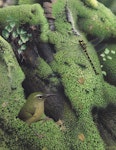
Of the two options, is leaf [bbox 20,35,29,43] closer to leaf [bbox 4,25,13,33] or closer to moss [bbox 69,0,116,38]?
leaf [bbox 4,25,13,33]

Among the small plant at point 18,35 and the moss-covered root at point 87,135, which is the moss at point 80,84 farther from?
the small plant at point 18,35

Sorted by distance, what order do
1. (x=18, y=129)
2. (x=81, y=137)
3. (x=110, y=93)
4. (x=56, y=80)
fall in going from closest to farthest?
(x=18, y=129)
(x=81, y=137)
(x=56, y=80)
(x=110, y=93)

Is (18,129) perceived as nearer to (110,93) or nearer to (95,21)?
(110,93)

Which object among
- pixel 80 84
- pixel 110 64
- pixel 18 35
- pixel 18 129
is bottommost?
pixel 18 129

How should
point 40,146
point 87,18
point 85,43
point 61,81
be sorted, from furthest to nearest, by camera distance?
point 87,18, point 85,43, point 61,81, point 40,146

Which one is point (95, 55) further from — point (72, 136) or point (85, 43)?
point (72, 136)

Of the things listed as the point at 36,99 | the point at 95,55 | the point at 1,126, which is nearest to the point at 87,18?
the point at 95,55

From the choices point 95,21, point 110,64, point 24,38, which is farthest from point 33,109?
point 95,21
